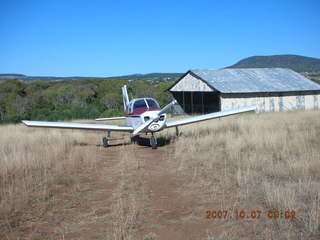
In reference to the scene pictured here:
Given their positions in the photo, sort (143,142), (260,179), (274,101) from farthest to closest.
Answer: (274,101) < (143,142) < (260,179)

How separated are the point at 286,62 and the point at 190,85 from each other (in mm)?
134395

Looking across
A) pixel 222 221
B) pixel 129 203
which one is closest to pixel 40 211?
pixel 129 203

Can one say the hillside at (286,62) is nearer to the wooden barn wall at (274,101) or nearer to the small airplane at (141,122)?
the wooden barn wall at (274,101)

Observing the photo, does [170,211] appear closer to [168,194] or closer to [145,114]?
[168,194]

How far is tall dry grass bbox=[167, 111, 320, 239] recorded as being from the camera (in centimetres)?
434

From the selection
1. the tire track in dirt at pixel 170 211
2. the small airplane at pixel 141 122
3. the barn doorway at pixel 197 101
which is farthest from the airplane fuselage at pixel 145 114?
the barn doorway at pixel 197 101

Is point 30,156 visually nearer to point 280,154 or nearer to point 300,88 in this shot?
point 280,154

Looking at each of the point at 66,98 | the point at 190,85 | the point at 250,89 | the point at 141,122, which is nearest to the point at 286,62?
the point at 66,98

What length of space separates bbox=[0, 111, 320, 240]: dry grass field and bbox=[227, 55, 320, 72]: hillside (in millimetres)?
133887

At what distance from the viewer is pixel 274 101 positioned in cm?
→ 2880

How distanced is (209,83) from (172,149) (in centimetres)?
1660

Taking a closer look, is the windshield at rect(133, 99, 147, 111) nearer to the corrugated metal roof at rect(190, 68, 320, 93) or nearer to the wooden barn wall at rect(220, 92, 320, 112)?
the corrugated metal roof at rect(190, 68, 320, 93)

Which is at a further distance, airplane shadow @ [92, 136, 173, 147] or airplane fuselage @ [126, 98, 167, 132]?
airplane shadow @ [92, 136, 173, 147]
